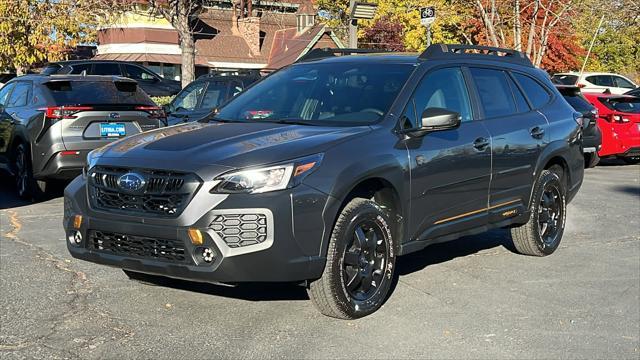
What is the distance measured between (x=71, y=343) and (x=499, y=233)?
5086 millimetres

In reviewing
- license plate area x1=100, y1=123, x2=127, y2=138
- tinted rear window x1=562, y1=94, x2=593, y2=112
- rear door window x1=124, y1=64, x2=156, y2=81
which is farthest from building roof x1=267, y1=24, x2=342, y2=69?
license plate area x1=100, y1=123, x2=127, y2=138

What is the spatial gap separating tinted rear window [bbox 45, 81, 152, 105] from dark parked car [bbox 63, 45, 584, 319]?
376 cm

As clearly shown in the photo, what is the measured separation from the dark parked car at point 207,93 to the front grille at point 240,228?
8.96 m

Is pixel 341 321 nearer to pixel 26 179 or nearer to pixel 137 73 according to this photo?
pixel 26 179

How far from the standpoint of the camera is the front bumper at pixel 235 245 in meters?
4.30

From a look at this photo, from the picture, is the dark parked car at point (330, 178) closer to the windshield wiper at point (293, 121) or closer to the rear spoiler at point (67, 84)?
the windshield wiper at point (293, 121)

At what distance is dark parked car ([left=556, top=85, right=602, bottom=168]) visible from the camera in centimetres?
1265

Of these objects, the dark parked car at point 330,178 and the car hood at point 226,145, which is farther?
the car hood at point 226,145

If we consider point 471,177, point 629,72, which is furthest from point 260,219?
point 629,72

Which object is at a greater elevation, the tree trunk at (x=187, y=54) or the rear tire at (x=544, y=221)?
the rear tire at (x=544, y=221)

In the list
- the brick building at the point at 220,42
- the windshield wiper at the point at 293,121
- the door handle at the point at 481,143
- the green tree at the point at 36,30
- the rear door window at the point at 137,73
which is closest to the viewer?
the windshield wiper at the point at 293,121

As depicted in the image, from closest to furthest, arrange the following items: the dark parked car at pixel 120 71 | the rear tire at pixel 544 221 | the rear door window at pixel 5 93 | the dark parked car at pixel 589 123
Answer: the rear tire at pixel 544 221
the rear door window at pixel 5 93
the dark parked car at pixel 589 123
the dark parked car at pixel 120 71

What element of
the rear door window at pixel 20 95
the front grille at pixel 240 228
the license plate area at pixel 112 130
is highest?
the front grille at pixel 240 228

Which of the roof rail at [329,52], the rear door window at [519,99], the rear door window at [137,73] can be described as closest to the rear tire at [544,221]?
the rear door window at [519,99]
